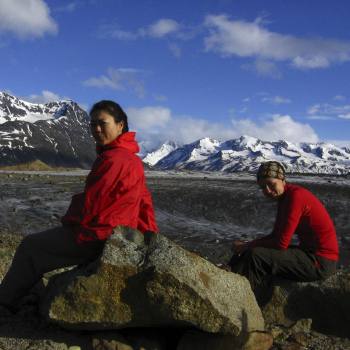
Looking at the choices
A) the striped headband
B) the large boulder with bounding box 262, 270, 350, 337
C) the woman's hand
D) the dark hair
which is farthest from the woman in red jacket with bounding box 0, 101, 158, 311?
the large boulder with bounding box 262, 270, 350, 337

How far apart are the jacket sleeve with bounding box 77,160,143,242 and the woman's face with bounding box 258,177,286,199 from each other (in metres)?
2.40

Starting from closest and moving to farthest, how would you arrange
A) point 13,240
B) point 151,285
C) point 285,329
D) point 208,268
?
point 151,285
point 208,268
point 285,329
point 13,240

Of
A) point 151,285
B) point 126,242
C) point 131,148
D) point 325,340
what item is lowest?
point 325,340

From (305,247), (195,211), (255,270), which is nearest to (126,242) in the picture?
(255,270)

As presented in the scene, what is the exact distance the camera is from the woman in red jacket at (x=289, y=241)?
7.78 metres

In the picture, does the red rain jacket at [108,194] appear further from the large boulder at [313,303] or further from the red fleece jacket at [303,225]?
the large boulder at [313,303]

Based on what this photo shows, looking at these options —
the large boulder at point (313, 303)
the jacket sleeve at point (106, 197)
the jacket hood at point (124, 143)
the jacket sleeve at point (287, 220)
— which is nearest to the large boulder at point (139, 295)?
the jacket sleeve at point (106, 197)

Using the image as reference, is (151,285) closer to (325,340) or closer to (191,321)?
(191,321)

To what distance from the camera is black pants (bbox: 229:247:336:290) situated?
312 inches

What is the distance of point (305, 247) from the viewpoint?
8.07 metres

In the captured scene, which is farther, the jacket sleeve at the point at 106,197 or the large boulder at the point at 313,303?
the large boulder at the point at 313,303

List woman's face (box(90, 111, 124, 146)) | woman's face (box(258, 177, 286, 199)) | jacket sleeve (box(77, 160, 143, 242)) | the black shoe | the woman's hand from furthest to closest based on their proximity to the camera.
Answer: the woman's hand, woman's face (box(258, 177, 286, 199)), the black shoe, woman's face (box(90, 111, 124, 146)), jacket sleeve (box(77, 160, 143, 242))

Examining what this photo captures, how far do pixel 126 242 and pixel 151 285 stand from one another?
64cm

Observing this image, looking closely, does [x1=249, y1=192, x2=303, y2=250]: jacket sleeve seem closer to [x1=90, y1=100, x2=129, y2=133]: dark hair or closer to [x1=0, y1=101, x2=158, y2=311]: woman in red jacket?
[x1=0, y1=101, x2=158, y2=311]: woman in red jacket
